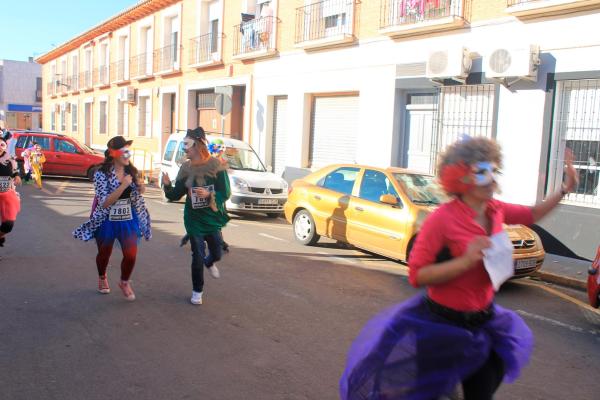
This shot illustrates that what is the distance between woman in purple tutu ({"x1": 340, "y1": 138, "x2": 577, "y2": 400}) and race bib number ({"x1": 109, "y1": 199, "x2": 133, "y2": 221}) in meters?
3.71

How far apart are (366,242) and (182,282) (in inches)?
122

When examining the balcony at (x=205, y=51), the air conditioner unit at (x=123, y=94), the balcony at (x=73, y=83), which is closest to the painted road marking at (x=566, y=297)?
the balcony at (x=205, y=51)

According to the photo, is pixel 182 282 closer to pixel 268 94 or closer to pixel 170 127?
pixel 268 94

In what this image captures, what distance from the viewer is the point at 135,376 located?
13.4ft

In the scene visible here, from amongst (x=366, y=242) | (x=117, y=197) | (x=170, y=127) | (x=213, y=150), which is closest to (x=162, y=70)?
(x=170, y=127)

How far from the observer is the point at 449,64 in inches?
471

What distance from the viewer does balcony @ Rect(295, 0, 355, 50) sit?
15.2 meters

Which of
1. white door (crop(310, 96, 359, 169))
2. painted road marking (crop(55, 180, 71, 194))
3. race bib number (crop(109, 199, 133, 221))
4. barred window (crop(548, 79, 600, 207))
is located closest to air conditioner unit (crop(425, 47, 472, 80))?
barred window (crop(548, 79, 600, 207))

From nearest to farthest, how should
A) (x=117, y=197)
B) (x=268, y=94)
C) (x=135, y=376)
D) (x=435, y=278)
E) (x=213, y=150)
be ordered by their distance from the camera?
1. (x=435, y=278)
2. (x=135, y=376)
3. (x=117, y=197)
4. (x=213, y=150)
5. (x=268, y=94)

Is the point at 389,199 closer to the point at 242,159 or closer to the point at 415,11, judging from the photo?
the point at 242,159

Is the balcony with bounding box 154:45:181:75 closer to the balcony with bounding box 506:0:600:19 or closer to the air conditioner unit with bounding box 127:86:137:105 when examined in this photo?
the air conditioner unit with bounding box 127:86:137:105

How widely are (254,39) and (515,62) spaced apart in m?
10.3

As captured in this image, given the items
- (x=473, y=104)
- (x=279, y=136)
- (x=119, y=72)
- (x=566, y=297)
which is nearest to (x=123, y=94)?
(x=119, y=72)

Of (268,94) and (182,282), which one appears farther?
(268,94)
